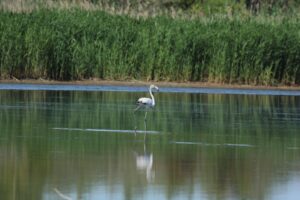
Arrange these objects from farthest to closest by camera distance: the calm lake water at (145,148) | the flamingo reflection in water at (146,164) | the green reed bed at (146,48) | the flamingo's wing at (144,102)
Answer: the green reed bed at (146,48), the flamingo's wing at (144,102), the flamingo reflection in water at (146,164), the calm lake water at (145,148)

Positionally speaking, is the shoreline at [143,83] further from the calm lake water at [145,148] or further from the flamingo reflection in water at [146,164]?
the flamingo reflection in water at [146,164]

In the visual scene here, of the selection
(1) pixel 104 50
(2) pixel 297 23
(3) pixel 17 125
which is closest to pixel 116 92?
(1) pixel 104 50

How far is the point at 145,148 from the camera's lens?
19031 mm

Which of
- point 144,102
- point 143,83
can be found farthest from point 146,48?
point 144,102

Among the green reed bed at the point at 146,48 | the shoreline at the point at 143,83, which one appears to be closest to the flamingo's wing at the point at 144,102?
the shoreline at the point at 143,83

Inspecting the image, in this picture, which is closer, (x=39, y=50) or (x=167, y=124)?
(x=167, y=124)

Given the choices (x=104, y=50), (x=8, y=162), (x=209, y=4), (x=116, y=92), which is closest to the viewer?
(x=8, y=162)

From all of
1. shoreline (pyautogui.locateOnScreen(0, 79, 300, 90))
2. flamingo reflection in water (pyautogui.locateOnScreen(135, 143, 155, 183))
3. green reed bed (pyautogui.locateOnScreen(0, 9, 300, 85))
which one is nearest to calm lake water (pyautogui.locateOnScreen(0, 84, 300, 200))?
flamingo reflection in water (pyautogui.locateOnScreen(135, 143, 155, 183))

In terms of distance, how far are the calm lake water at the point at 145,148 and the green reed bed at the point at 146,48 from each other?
4343 mm

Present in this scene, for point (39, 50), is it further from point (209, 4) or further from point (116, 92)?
point (209, 4)

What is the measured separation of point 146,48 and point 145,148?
1769 cm

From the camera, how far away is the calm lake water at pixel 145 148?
14484 mm

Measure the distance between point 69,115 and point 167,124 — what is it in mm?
2162

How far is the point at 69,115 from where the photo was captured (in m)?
24.4
